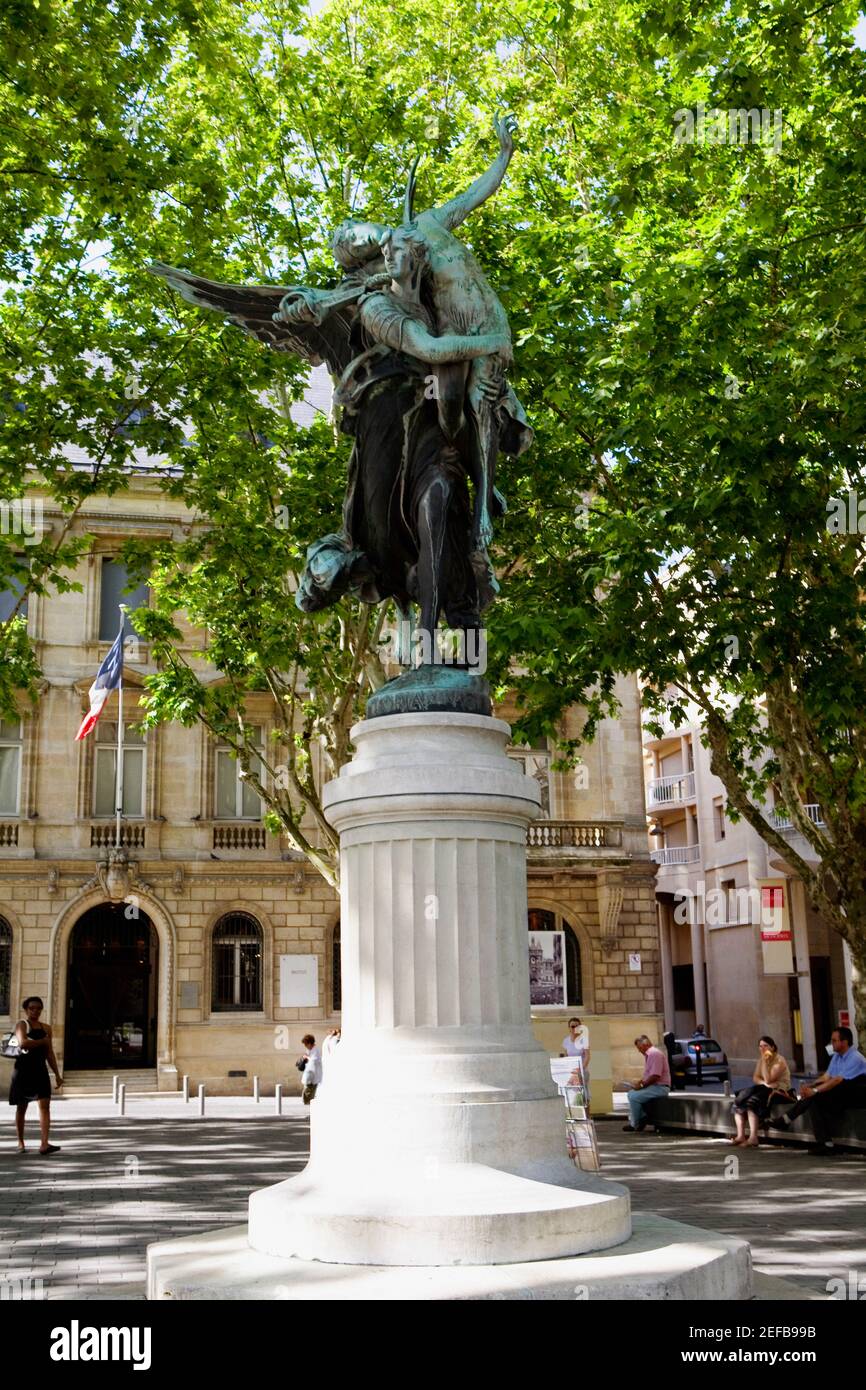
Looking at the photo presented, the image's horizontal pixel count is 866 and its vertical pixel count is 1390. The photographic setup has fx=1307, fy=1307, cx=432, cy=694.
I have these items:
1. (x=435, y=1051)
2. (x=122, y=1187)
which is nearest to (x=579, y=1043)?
(x=122, y=1187)

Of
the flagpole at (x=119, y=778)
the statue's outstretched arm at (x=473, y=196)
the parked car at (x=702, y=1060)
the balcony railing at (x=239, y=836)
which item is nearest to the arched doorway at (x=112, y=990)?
the flagpole at (x=119, y=778)

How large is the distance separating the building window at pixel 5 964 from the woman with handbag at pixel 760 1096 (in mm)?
18330

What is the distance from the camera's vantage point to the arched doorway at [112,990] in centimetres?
3042

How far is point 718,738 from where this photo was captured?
57.2 feet

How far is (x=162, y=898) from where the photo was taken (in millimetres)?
30797

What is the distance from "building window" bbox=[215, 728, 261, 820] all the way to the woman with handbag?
17.6m

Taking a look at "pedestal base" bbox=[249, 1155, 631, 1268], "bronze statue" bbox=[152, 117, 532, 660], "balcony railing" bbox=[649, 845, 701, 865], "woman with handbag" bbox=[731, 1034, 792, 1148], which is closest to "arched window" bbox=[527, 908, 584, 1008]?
"balcony railing" bbox=[649, 845, 701, 865]

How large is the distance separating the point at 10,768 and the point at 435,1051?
26.8m

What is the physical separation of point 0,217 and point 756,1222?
472 inches

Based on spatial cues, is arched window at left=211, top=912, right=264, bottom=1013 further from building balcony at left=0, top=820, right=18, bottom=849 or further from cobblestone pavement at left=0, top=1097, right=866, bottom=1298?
cobblestone pavement at left=0, top=1097, right=866, bottom=1298

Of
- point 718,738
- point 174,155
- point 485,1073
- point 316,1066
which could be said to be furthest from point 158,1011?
point 485,1073

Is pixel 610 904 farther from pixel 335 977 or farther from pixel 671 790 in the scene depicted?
pixel 671 790

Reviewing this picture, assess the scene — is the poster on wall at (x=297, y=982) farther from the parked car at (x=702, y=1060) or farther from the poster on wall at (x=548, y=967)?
the parked car at (x=702, y=1060)

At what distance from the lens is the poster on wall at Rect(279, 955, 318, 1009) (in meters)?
30.8
